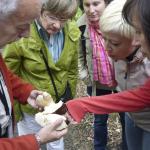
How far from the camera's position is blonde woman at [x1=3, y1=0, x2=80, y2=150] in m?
2.83

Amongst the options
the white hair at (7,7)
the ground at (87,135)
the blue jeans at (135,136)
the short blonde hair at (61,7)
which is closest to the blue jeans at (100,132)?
the ground at (87,135)

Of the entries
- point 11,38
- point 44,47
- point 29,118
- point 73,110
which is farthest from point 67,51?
point 11,38

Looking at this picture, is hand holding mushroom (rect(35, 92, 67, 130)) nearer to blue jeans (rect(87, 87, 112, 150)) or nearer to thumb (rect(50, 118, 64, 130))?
thumb (rect(50, 118, 64, 130))

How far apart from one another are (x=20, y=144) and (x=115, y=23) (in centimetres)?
95

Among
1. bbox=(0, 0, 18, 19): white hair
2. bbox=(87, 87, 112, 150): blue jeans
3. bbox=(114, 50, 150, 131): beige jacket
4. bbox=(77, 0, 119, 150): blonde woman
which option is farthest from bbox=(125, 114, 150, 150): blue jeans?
bbox=(0, 0, 18, 19): white hair

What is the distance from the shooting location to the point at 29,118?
3.16m

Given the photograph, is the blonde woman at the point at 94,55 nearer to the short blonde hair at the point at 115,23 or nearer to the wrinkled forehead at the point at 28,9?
the short blonde hair at the point at 115,23

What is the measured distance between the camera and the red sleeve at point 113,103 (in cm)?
230

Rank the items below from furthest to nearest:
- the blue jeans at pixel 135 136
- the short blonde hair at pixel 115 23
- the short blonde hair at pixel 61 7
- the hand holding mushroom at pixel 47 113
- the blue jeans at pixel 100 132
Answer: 1. the blue jeans at pixel 100 132
2. the short blonde hair at pixel 61 7
3. the blue jeans at pixel 135 136
4. the short blonde hair at pixel 115 23
5. the hand holding mushroom at pixel 47 113

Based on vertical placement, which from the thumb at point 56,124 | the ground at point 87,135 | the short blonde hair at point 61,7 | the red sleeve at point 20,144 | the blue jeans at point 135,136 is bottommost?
the ground at point 87,135

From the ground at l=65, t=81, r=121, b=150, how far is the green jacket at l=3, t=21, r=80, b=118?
3.22ft

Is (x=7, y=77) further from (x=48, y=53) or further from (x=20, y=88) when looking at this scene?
(x=48, y=53)

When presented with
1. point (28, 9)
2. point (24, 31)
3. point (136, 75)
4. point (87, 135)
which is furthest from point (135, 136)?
point (87, 135)

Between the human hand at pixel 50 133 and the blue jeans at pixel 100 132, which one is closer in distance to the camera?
the human hand at pixel 50 133
